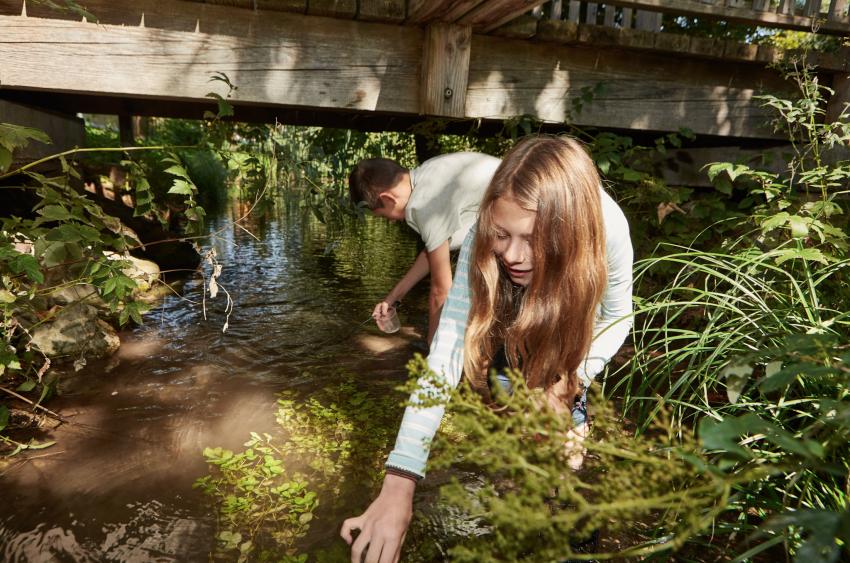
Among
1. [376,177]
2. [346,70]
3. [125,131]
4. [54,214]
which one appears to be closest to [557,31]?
[346,70]

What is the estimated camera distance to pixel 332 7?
2.95m

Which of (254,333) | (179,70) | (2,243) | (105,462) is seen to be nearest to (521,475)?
(2,243)

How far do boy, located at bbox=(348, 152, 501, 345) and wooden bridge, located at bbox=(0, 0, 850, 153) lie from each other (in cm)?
37

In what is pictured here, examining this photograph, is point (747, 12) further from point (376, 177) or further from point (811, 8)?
point (376, 177)

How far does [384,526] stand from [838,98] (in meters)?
4.45

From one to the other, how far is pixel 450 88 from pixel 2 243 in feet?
7.82

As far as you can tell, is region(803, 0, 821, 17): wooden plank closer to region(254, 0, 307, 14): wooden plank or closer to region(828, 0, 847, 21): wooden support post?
region(828, 0, 847, 21): wooden support post

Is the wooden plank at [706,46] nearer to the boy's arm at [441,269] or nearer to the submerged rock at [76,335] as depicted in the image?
the boy's arm at [441,269]

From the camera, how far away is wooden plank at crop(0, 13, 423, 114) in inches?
106

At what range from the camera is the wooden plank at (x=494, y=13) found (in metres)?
2.62

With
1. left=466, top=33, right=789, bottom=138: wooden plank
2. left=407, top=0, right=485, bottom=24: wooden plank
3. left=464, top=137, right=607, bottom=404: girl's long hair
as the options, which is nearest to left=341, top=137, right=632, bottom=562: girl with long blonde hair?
left=464, top=137, right=607, bottom=404: girl's long hair

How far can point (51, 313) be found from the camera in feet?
8.64

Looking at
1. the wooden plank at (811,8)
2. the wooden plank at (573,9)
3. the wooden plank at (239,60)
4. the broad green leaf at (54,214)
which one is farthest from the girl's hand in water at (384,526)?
the wooden plank at (811,8)

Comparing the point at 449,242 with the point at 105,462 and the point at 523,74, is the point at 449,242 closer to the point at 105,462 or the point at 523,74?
the point at 523,74
